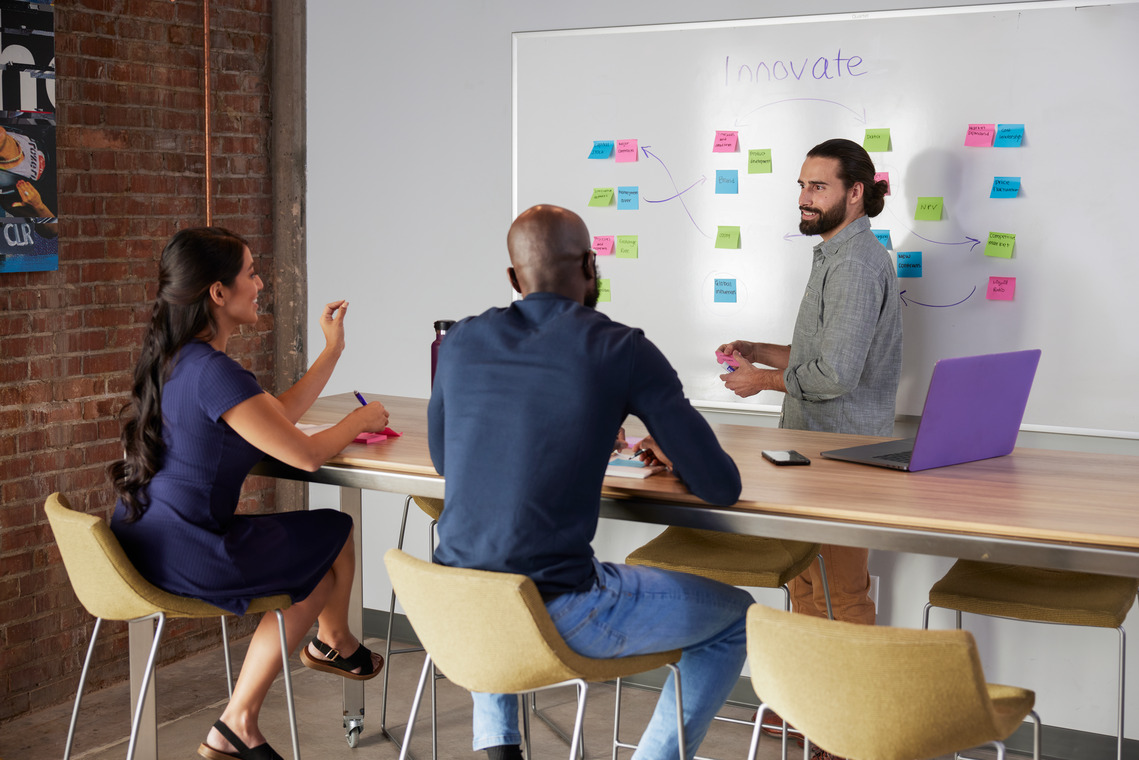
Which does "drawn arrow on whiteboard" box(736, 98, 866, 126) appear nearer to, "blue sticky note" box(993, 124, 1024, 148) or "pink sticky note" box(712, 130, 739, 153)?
"pink sticky note" box(712, 130, 739, 153)

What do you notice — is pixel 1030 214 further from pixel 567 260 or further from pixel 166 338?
pixel 166 338

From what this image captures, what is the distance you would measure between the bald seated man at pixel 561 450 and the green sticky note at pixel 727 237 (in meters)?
1.53

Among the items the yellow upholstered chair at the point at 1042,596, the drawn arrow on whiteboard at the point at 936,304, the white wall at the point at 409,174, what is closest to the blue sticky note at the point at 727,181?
the white wall at the point at 409,174

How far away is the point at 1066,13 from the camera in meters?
3.17

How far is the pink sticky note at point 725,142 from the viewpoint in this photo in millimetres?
3617

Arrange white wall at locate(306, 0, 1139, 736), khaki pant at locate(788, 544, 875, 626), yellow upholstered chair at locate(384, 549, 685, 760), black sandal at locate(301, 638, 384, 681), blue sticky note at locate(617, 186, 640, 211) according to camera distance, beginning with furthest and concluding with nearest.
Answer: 1. white wall at locate(306, 0, 1139, 736)
2. blue sticky note at locate(617, 186, 640, 211)
3. khaki pant at locate(788, 544, 875, 626)
4. black sandal at locate(301, 638, 384, 681)
5. yellow upholstered chair at locate(384, 549, 685, 760)

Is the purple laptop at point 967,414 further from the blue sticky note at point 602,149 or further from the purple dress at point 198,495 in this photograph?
the blue sticky note at point 602,149

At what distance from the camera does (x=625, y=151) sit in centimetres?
379

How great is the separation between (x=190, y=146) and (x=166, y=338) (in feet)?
5.27

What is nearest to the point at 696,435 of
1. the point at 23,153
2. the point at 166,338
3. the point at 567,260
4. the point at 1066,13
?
the point at 567,260

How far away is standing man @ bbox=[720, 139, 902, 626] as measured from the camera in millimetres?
3096

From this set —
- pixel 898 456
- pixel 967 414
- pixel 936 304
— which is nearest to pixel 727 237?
pixel 936 304

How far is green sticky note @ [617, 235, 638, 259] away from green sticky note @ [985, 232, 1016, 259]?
3.73 ft

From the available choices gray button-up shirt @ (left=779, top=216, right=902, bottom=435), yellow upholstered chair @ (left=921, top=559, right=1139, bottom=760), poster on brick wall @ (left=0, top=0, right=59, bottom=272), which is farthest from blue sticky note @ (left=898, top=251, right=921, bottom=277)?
poster on brick wall @ (left=0, top=0, right=59, bottom=272)
